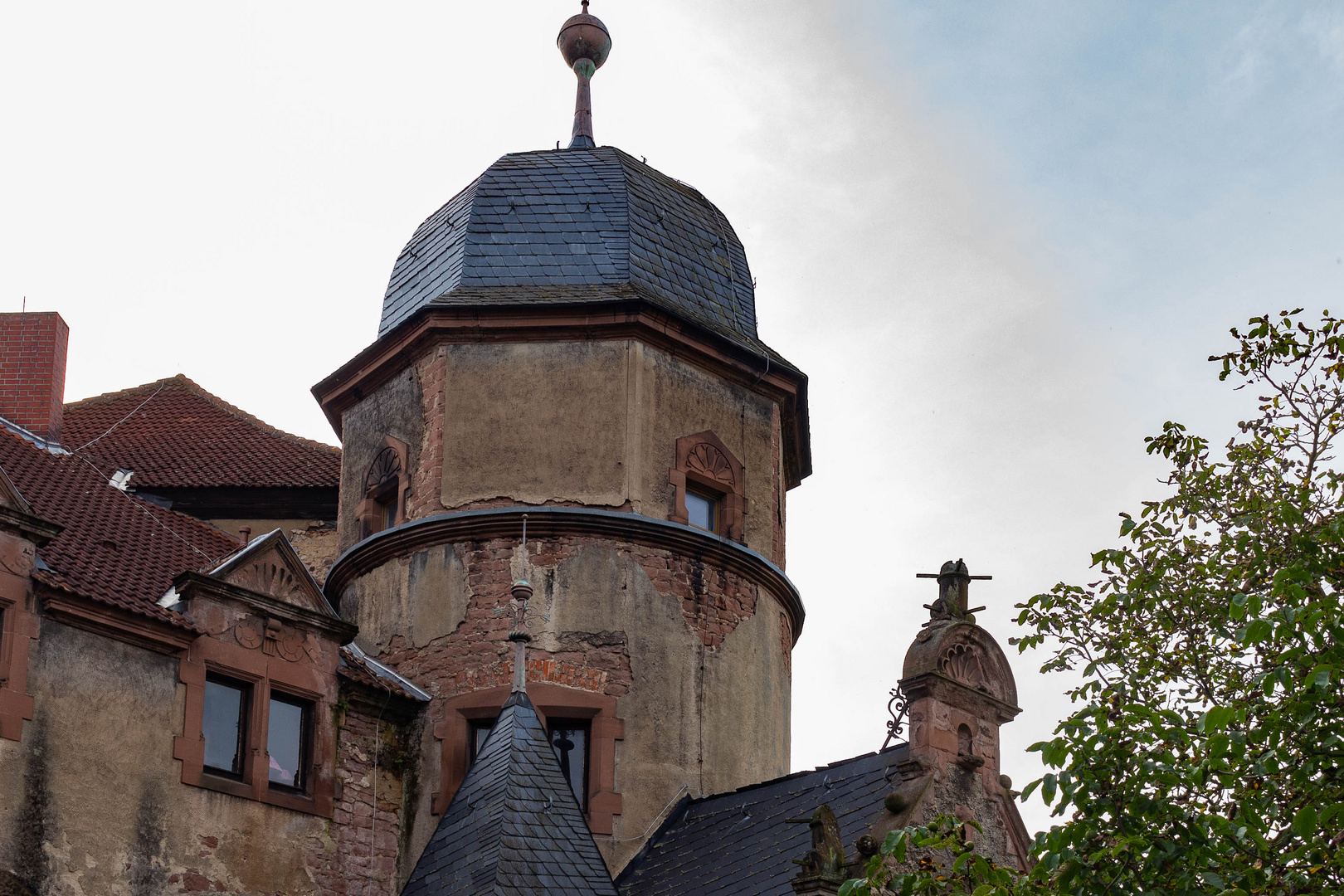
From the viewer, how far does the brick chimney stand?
23.4 meters

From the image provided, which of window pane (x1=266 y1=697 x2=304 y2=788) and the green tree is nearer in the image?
the green tree

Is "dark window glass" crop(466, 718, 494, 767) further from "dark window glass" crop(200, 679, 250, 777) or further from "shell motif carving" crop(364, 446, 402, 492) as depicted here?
"shell motif carving" crop(364, 446, 402, 492)

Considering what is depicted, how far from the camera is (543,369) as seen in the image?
21.0 metres

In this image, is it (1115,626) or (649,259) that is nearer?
(1115,626)

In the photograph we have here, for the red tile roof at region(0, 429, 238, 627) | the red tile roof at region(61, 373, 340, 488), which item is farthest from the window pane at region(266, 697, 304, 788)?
the red tile roof at region(61, 373, 340, 488)

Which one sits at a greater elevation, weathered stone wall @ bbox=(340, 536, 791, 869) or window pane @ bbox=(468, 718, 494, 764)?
weathered stone wall @ bbox=(340, 536, 791, 869)

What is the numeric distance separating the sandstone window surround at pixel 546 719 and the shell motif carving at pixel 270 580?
6.32 feet

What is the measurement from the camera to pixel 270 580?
18.6 meters

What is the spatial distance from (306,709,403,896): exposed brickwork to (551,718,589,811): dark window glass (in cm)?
150

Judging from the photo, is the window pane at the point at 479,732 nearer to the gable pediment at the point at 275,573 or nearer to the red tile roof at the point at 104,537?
the gable pediment at the point at 275,573

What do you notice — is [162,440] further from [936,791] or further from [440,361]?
[936,791]

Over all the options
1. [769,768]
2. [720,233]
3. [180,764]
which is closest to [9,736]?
[180,764]

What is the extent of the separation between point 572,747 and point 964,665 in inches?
161

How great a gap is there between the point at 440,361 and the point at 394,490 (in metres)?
1.46
